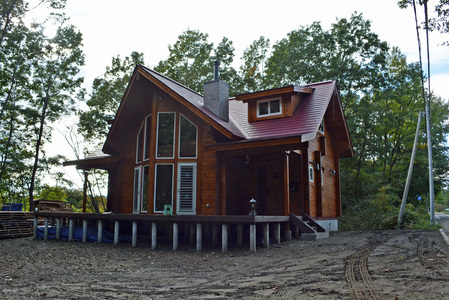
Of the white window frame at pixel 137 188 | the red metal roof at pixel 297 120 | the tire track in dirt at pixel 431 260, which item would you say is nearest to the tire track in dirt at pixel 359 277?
the tire track in dirt at pixel 431 260

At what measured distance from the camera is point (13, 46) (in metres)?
21.7

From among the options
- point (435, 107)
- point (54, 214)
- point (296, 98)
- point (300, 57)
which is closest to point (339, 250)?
point (296, 98)

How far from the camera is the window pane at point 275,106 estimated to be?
532 inches

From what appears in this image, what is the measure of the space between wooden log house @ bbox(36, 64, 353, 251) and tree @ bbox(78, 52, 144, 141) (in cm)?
1113

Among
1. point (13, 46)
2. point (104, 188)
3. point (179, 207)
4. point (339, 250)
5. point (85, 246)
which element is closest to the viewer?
point (339, 250)

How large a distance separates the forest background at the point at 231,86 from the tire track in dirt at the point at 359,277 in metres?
12.5

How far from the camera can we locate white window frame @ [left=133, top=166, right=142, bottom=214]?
12609mm

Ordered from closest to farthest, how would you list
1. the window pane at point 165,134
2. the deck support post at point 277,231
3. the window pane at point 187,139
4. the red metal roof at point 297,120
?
1. the deck support post at point 277,231
2. the red metal roof at point 297,120
3. the window pane at point 187,139
4. the window pane at point 165,134

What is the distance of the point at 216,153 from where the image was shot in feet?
37.6

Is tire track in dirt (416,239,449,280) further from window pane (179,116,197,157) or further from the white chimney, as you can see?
the white chimney

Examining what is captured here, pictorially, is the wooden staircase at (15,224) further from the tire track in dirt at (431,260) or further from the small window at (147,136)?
the tire track in dirt at (431,260)

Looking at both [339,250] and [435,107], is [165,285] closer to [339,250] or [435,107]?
[339,250]

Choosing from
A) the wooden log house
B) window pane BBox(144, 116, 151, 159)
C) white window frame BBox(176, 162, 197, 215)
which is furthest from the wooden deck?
window pane BBox(144, 116, 151, 159)

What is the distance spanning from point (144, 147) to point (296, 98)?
19.9 feet
